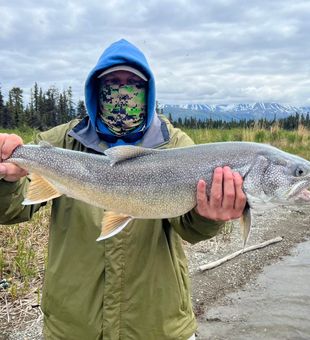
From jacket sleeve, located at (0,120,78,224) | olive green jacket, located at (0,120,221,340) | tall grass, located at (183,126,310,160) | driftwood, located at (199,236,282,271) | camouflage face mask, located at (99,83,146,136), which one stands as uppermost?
camouflage face mask, located at (99,83,146,136)

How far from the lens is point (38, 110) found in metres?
46.2

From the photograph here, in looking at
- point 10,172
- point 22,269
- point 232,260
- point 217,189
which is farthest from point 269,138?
point 10,172

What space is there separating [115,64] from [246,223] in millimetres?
1315

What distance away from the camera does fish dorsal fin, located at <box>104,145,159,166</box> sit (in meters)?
2.58

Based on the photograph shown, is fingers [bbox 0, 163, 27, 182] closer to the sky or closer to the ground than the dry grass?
closer to the sky

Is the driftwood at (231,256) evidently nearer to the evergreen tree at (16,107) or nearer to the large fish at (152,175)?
the large fish at (152,175)

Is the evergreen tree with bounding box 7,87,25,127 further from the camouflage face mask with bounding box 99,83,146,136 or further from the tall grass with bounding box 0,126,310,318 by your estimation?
the camouflage face mask with bounding box 99,83,146,136

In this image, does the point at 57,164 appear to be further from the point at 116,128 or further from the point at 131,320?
the point at 131,320

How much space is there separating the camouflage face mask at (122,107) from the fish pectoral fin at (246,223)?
0.92 metres

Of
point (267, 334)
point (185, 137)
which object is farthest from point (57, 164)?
point (267, 334)

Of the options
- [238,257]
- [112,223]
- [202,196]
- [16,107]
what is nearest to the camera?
[112,223]

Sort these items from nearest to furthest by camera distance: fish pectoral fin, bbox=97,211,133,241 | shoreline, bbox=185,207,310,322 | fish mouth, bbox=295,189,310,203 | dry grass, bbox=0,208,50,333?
1. fish pectoral fin, bbox=97,211,133,241
2. fish mouth, bbox=295,189,310,203
3. dry grass, bbox=0,208,50,333
4. shoreline, bbox=185,207,310,322

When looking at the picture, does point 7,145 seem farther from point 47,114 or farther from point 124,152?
point 47,114

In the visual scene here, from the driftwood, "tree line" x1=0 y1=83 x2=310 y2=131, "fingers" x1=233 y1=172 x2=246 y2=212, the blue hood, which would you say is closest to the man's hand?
"fingers" x1=233 y1=172 x2=246 y2=212
